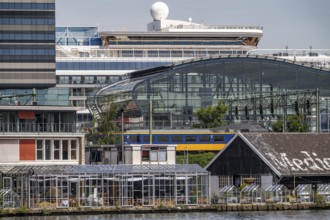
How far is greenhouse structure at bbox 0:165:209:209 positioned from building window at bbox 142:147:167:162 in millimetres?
9569

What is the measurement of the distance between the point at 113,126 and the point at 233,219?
181 ft

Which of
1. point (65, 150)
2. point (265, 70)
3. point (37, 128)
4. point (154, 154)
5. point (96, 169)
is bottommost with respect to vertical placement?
point (96, 169)

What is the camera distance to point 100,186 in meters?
86.0

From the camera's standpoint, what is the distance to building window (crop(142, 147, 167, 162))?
9781cm

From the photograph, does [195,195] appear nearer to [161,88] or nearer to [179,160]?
[179,160]

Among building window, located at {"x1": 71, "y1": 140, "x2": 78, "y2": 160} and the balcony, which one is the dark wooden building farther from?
the balcony

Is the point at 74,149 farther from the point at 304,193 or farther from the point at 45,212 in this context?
the point at 304,193

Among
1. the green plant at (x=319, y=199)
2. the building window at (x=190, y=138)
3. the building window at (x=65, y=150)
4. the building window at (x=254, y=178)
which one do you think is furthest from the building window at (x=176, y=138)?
the green plant at (x=319, y=199)

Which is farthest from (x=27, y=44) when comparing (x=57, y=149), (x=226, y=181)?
(x=226, y=181)

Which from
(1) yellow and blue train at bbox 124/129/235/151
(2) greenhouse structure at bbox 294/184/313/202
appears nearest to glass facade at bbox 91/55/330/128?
(1) yellow and blue train at bbox 124/129/235/151

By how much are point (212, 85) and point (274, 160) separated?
223 ft

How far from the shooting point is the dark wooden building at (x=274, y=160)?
304 feet

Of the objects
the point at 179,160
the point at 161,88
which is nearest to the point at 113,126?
the point at 179,160

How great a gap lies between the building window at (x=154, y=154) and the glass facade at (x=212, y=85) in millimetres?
58568
